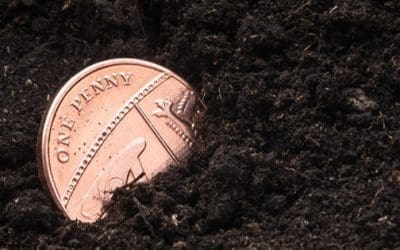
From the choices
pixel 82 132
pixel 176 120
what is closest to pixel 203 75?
pixel 176 120

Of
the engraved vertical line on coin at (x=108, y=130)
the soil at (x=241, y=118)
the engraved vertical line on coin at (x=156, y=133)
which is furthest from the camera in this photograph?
the engraved vertical line on coin at (x=156, y=133)

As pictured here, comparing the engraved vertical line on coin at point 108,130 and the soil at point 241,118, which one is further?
the engraved vertical line on coin at point 108,130

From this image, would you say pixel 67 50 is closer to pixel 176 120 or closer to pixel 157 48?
pixel 157 48

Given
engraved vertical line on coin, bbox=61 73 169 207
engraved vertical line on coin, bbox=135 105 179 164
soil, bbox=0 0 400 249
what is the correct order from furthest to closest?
engraved vertical line on coin, bbox=135 105 179 164
engraved vertical line on coin, bbox=61 73 169 207
soil, bbox=0 0 400 249

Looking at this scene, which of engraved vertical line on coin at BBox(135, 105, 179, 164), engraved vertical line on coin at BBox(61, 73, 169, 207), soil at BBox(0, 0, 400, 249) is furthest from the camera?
engraved vertical line on coin at BBox(135, 105, 179, 164)

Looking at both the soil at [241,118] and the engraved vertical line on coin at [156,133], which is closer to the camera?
the soil at [241,118]

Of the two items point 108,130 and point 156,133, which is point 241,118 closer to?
point 156,133

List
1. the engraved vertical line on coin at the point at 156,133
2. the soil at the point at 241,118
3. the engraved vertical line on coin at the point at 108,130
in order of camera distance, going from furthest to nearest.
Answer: the engraved vertical line on coin at the point at 156,133
the engraved vertical line on coin at the point at 108,130
the soil at the point at 241,118
